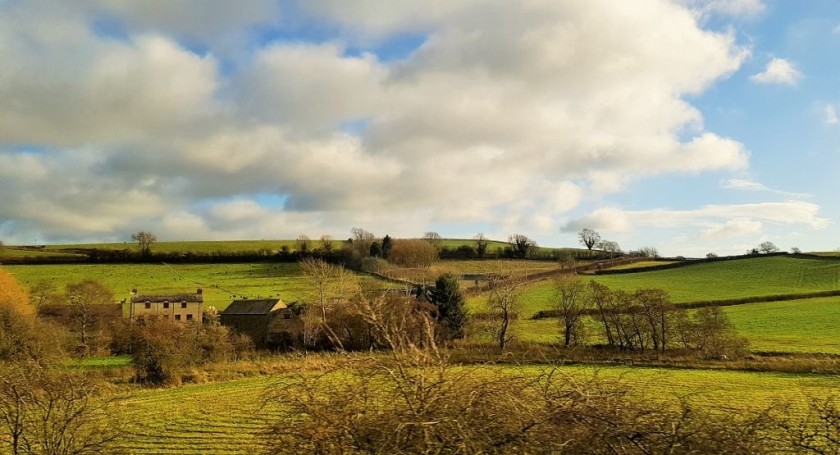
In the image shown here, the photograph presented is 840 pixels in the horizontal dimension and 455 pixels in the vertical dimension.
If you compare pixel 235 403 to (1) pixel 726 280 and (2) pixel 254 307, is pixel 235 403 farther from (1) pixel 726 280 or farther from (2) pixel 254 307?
(1) pixel 726 280

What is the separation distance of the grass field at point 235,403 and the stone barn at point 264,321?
25648mm

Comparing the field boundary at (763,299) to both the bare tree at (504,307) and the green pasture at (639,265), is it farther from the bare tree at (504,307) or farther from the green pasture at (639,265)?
the green pasture at (639,265)

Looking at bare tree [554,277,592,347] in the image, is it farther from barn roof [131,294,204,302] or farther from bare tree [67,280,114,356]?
bare tree [67,280,114,356]

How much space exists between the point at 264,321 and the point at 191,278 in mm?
35565

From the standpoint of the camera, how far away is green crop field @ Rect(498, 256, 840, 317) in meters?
68.1

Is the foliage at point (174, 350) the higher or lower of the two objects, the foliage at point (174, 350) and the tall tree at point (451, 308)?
the lower

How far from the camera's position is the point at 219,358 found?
4541 centimetres

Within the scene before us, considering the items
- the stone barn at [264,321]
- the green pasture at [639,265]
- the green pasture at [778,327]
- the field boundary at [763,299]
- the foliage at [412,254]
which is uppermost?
the foliage at [412,254]

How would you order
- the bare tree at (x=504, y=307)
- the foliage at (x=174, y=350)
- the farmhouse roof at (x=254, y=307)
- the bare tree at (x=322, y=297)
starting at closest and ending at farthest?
the foliage at (x=174, y=350)
the bare tree at (x=504, y=307)
the bare tree at (x=322, y=297)
the farmhouse roof at (x=254, y=307)

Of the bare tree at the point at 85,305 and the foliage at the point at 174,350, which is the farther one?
the bare tree at the point at 85,305

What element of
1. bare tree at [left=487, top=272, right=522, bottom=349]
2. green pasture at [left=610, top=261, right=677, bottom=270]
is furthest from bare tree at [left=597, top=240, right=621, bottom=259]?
bare tree at [left=487, top=272, right=522, bottom=349]

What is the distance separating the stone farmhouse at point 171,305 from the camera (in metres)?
→ 72.4

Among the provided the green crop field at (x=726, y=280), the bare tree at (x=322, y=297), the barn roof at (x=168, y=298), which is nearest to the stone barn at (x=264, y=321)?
the bare tree at (x=322, y=297)

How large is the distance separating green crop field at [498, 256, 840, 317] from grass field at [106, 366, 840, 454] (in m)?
30.9
